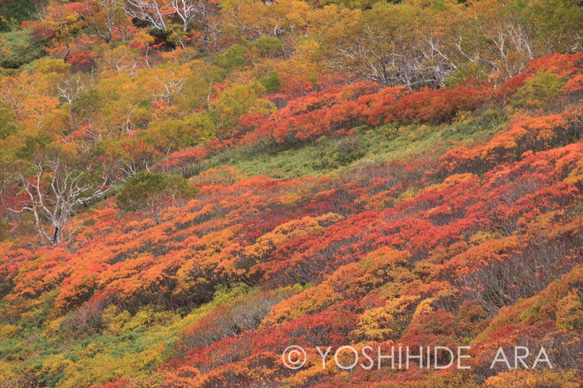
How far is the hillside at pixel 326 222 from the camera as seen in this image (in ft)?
28.3

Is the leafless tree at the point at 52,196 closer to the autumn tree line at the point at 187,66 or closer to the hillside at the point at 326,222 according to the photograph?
the autumn tree line at the point at 187,66

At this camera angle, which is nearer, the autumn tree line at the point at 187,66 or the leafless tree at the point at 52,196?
the leafless tree at the point at 52,196

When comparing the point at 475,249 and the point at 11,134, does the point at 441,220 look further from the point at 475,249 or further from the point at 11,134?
the point at 11,134

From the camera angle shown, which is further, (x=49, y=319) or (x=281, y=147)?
(x=281, y=147)

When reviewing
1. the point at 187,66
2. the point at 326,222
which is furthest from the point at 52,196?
the point at 326,222

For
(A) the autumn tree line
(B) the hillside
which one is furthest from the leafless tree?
(B) the hillside

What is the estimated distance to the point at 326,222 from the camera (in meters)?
17.1

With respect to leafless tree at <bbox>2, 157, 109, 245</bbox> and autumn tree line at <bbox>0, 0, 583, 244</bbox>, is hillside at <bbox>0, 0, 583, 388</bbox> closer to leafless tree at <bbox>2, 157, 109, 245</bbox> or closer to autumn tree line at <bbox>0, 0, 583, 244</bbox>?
autumn tree line at <bbox>0, 0, 583, 244</bbox>

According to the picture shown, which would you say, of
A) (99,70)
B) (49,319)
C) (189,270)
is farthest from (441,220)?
(99,70)

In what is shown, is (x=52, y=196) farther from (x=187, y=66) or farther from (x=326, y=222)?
(x=326, y=222)

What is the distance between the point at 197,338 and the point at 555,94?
1742 cm

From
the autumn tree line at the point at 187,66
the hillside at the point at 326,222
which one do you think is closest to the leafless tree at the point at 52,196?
the autumn tree line at the point at 187,66

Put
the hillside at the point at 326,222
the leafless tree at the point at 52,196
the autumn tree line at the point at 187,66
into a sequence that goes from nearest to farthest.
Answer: the hillside at the point at 326,222, the leafless tree at the point at 52,196, the autumn tree line at the point at 187,66

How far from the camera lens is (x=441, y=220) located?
1368 centimetres
